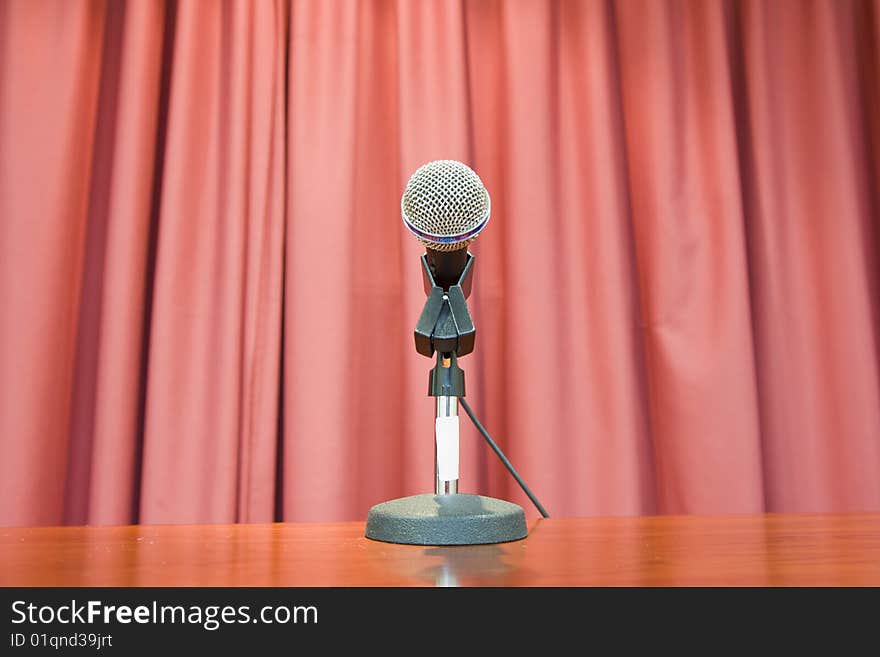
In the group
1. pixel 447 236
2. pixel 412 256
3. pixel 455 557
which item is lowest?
pixel 455 557

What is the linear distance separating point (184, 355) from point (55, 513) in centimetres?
38

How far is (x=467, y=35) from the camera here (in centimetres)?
163

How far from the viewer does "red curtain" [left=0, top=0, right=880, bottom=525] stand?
4.71ft

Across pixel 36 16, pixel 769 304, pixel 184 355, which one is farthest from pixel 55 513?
pixel 769 304

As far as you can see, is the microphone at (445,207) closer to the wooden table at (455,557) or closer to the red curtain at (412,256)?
the wooden table at (455,557)

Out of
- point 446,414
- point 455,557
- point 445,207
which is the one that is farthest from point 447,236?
point 455,557

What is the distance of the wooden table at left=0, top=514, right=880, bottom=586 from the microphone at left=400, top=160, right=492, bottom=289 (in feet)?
0.86

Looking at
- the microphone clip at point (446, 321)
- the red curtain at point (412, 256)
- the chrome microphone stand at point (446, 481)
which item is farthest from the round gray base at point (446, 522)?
the red curtain at point (412, 256)

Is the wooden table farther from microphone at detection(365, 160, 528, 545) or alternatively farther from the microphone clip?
the microphone clip

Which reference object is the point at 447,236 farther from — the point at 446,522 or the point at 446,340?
the point at 446,522

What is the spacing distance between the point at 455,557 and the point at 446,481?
13 centimetres

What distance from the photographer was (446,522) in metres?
0.61
